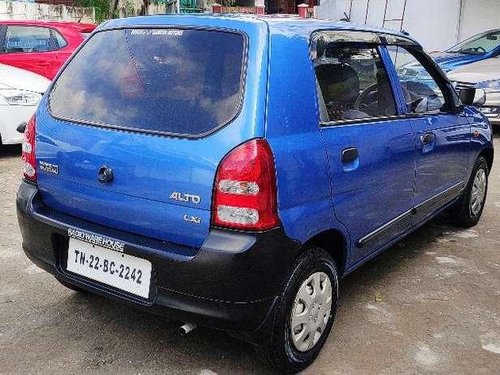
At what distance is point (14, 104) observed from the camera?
643cm

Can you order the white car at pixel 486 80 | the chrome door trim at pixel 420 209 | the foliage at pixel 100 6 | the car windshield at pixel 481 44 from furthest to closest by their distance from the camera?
the foliage at pixel 100 6
the car windshield at pixel 481 44
the white car at pixel 486 80
the chrome door trim at pixel 420 209

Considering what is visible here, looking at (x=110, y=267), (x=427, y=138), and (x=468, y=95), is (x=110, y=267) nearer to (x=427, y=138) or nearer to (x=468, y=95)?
(x=427, y=138)

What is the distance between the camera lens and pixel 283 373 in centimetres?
254

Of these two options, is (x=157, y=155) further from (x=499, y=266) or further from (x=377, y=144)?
(x=499, y=266)

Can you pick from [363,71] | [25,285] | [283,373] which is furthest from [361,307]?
[25,285]

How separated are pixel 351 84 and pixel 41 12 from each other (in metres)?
14.4

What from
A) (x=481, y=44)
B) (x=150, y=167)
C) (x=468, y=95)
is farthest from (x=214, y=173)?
(x=481, y=44)

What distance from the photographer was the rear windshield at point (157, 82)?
7.43 feet

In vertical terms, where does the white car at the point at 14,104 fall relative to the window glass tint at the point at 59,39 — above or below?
below

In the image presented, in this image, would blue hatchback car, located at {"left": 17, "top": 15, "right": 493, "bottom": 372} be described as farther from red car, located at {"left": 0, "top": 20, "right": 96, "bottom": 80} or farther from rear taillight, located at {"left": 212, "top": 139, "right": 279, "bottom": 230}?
red car, located at {"left": 0, "top": 20, "right": 96, "bottom": 80}

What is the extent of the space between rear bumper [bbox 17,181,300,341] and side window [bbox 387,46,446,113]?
1.63 m

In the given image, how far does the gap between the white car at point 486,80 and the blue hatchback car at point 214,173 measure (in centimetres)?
583

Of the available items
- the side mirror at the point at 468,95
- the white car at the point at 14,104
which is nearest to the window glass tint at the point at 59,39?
the white car at the point at 14,104

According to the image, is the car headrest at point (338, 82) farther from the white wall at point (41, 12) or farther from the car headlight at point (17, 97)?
the white wall at point (41, 12)
